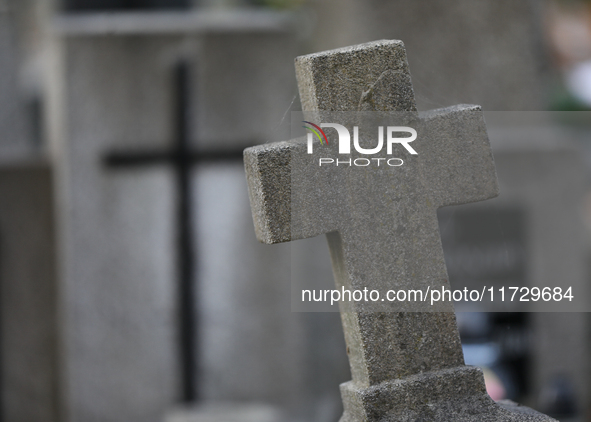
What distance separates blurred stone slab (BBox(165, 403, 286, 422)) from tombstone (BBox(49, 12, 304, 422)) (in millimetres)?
135

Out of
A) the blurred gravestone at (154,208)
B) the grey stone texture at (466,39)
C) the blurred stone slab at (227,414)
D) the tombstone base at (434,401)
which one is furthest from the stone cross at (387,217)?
the grey stone texture at (466,39)

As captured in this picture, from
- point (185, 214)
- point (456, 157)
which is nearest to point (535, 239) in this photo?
point (185, 214)

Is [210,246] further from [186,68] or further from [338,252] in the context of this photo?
[338,252]

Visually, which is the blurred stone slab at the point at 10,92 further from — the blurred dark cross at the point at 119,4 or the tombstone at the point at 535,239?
the tombstone at the point at 535,239

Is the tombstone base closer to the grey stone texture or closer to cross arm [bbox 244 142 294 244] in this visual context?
cross arm [bbox 244 142 294 244]

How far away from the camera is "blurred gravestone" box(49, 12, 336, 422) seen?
4.46 meters

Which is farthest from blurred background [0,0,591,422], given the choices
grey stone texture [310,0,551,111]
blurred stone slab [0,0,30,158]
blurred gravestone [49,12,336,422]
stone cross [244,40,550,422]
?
stone cross [244,40,550,422]

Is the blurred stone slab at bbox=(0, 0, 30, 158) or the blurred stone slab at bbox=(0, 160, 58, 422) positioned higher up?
the blurred stone slab at bbox=(0, 0, 30, 158)

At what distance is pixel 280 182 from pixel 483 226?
3.73m

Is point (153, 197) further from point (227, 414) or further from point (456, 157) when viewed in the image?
point (456, 157)

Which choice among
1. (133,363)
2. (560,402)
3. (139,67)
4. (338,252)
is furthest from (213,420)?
(338,252)

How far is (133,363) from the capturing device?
14.8ft

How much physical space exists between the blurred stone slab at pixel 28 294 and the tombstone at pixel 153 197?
27 centimetres

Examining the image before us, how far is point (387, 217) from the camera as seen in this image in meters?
1.67
